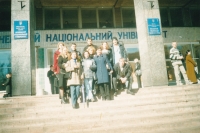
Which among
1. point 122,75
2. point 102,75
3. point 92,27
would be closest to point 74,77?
point 102,75

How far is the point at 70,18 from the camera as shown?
46.1 ft

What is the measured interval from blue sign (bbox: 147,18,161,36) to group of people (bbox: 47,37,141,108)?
236 cm

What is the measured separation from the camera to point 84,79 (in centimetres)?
659

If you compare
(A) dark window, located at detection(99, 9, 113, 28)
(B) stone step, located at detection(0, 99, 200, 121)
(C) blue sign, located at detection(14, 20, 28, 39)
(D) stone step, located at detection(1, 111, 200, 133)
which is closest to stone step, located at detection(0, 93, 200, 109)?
(B) stone step, located at detection(0, 99, 200, 121)

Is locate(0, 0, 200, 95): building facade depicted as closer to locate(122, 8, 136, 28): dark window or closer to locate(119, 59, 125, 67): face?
locate(122, 8, 136, 28): dark window

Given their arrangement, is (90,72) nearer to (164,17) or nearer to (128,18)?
(128,18)

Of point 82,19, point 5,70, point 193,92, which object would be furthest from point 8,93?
point 193,92

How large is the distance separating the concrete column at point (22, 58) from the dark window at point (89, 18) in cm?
590

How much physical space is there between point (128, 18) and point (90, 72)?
9184 millimetres

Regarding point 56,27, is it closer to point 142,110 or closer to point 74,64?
point 74,64

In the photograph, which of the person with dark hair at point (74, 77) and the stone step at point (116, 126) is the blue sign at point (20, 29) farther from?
the stone step at point (116, 126)

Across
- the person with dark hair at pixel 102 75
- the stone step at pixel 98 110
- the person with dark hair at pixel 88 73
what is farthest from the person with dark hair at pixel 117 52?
the stone step at pixel 98 110

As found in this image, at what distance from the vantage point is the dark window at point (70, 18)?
1388 centimetres

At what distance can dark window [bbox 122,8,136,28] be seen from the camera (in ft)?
47.6
